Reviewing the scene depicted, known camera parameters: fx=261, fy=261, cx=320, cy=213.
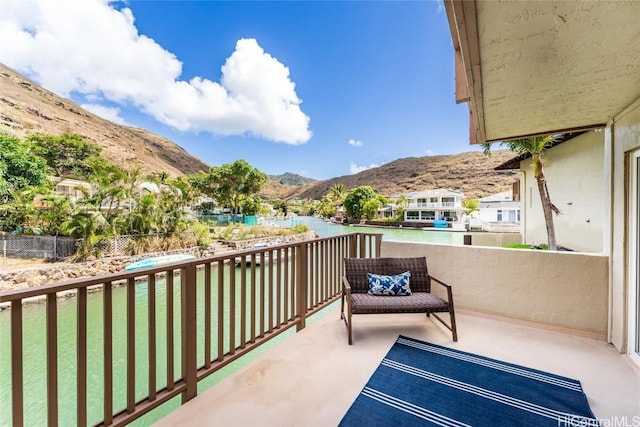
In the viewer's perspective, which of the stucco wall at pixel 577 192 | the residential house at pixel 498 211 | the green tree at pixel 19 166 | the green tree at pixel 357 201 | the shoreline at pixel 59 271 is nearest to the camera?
the stucco wall at pixel 577 192

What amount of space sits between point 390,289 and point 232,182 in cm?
2607

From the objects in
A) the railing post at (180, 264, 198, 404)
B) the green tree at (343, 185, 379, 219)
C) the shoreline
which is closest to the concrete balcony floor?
the railing post at (180, 264, 198, 404)

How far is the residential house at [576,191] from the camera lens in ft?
16.6

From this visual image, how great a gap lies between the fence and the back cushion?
11744 millimetres

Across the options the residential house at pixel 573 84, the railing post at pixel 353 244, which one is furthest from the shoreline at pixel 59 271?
the residential house at pixel 573 84

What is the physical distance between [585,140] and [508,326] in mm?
5009

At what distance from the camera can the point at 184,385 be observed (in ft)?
5.80

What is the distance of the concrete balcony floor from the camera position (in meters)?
1.68

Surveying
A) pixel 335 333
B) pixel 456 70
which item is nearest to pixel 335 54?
pixel 456 70

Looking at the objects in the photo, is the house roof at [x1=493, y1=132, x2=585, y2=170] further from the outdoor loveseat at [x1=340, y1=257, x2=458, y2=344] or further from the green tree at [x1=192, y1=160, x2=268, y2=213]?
the green tree at [x1=192, y1=160, x2=268, y2=213]

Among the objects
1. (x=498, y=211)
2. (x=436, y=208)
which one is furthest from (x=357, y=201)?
(x=498, y=211)

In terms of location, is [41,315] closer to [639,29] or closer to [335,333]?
[335,333]

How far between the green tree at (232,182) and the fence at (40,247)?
17197mm

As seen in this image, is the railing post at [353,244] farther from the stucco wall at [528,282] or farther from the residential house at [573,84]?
the residential house at [573,84]
